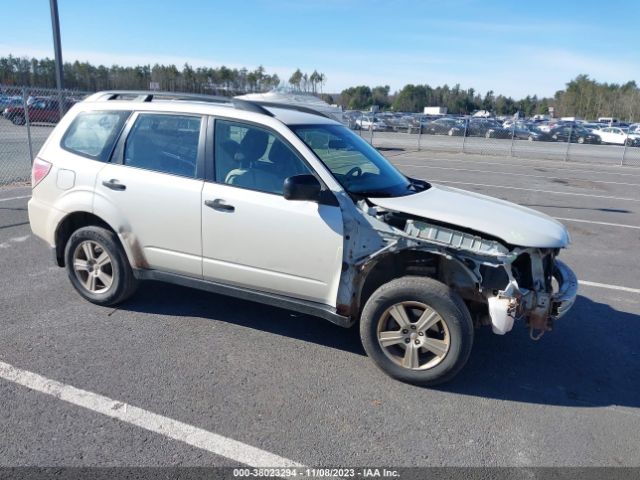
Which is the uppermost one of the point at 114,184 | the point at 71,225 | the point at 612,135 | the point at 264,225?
the point at 114,184

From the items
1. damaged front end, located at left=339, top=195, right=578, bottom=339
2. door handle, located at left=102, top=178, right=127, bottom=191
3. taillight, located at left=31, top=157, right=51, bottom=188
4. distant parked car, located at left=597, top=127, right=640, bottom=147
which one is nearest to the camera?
damaged front end, located at left=339, top=195, right=578, bottom=339

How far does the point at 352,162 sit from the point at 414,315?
1.47m

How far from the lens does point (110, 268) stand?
4492mm

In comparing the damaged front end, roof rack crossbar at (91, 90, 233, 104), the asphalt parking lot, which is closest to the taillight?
roof rack crossbar at (91, 90, 233, 104)

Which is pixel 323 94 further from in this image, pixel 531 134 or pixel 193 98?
pixel 193 98

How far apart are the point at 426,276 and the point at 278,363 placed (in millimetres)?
1265

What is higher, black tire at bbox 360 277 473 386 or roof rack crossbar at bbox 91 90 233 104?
roof rack crossbar at bbox 91 90 233 104

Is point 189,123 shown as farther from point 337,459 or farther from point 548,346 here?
point 548,346

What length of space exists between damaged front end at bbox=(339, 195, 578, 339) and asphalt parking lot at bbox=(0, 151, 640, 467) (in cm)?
54

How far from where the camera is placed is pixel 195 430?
2943 mm

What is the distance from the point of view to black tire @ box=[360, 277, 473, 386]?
133 inches

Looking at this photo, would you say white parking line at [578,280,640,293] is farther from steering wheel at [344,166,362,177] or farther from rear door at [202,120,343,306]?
rear door at [202,120,343,306]

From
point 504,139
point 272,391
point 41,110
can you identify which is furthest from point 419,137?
point 272,391

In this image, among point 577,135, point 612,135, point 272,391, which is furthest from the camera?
point 612,135
